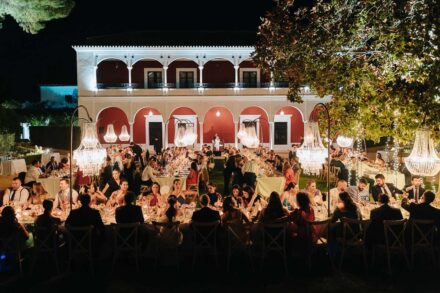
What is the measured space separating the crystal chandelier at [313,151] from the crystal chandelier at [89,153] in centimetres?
376

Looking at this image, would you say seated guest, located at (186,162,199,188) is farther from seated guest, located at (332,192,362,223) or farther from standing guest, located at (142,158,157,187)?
seated guest, located at (332,192,362,223)

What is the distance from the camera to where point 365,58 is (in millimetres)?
8797

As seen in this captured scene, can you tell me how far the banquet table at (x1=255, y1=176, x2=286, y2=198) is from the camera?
1230 centimetres

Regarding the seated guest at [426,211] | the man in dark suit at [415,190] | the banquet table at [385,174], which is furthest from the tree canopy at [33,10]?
the seated guest at [426,211]

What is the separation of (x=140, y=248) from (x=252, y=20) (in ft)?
139

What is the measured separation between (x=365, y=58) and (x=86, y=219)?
19.4ft

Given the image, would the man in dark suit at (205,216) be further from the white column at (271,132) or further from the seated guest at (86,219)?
the white column at (271,132)

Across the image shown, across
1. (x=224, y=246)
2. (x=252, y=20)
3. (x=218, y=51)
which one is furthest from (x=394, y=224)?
(x=252, y=20)

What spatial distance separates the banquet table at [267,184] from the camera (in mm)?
12297

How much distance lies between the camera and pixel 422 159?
6.92 meters

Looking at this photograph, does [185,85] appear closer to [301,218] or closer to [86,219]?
[86,219]

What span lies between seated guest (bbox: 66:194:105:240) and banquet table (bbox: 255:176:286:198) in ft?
20.5

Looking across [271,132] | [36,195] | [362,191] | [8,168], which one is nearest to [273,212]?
[362,191]

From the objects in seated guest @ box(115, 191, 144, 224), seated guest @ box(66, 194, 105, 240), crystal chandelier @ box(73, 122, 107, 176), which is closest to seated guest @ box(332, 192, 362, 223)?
seated guest @ box(115, 191, 144, 224)
